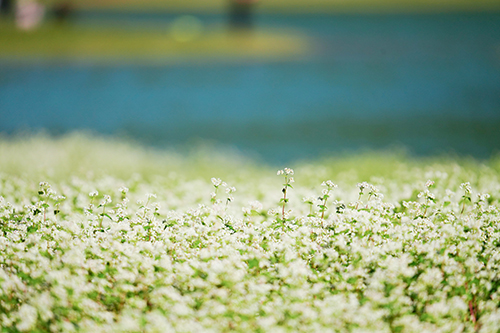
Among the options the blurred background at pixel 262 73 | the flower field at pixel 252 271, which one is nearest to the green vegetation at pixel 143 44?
the blurred background at pixel 262 73

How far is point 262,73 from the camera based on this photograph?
558 inches

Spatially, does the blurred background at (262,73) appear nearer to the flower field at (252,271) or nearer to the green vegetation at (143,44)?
the green vegetation at (143,44)

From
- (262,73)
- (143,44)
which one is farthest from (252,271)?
(143,44)

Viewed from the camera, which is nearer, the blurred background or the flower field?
the flower field

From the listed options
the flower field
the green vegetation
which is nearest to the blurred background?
the green vegetation

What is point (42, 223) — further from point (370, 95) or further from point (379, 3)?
point (379, 3)

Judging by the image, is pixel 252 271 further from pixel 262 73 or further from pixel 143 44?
pixel 143 44

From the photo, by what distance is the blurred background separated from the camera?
443 inches

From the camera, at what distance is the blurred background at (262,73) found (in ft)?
36.9

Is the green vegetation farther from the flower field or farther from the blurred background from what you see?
the flower field

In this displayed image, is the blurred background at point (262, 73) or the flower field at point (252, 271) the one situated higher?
the blurred background at point (262, 73)

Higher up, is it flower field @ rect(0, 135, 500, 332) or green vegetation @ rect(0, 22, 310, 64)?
green vegetation @ rect(0, 22, 310, 64)

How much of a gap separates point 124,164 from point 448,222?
573cm

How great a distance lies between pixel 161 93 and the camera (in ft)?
43.3
